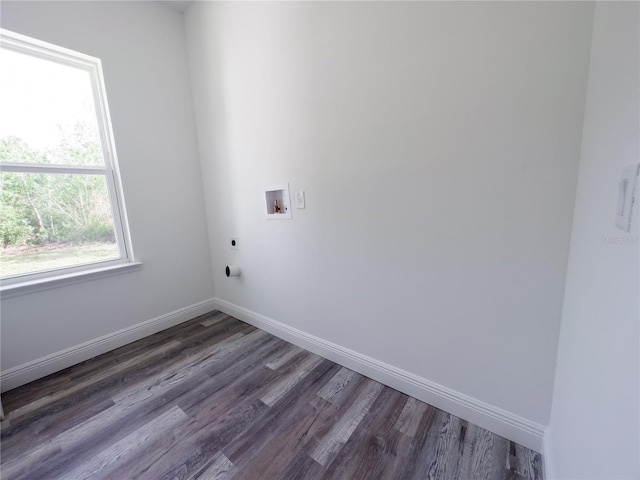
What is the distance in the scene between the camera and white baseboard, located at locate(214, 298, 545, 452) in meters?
1.19

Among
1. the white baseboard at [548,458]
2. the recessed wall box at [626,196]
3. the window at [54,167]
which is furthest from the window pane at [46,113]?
the white baseboard at [548,458]

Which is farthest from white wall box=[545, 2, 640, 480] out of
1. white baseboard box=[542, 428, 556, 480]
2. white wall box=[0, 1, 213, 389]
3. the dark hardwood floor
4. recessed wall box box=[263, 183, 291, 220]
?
white wall box=[0, 1, 213, 389]

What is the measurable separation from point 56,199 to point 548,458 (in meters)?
3.23

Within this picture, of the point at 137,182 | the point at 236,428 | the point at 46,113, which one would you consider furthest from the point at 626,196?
the point at 46,113

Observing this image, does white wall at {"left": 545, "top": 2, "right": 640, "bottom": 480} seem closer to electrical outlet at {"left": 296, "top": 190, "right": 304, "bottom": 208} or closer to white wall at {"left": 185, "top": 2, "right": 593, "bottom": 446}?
white wall at {"left": 185, "top": 2, "right": 593, "bottom": 446}

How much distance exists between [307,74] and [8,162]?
206 cm

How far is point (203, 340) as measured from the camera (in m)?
2.24

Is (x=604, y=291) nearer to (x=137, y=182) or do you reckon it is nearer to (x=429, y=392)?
(x=429, y=392)

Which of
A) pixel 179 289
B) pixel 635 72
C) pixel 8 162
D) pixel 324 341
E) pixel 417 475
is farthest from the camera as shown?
pixel 179 289

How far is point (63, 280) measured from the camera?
1.87 meters

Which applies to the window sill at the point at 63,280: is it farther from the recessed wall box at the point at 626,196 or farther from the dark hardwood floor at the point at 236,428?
the recessed wall box at the point at 626,196

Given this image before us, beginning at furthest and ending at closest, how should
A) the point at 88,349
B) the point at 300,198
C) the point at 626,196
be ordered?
1. the point at 88,349
2. the point at 300,198
3. the point at 626,196

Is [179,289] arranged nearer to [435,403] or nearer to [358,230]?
[358,230]

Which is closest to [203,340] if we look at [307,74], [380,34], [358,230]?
[358,230]
